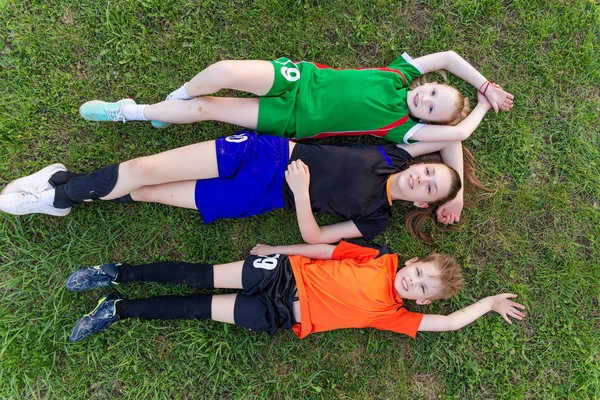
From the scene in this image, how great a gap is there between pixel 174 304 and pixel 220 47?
2478mm

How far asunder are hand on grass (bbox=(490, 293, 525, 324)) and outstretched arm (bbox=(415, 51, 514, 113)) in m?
1.85

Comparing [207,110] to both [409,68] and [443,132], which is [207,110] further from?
[443,132]

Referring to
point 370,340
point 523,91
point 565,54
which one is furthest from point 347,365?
point 565,54

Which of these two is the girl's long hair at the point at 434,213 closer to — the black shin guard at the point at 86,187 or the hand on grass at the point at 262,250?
the hand on grass at the point at 262,250

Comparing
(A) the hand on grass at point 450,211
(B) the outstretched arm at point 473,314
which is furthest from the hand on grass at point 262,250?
(A) the hand on grass at point 450,211

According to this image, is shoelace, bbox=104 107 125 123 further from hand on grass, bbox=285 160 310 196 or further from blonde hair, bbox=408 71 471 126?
blonde hair, bbox=408 71 471 126

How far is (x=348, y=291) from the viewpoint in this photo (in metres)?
3.26

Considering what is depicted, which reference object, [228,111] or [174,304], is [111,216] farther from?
[228,111]

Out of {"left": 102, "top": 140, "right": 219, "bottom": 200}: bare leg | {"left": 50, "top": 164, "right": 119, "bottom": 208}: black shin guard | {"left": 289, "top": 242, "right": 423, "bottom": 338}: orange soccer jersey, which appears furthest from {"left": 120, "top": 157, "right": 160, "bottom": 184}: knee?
{"left": 289, "top": 242, "right": 423, "bottom": 338}: orange soccer jersey

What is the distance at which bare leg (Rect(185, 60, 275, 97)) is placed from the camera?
311 cm

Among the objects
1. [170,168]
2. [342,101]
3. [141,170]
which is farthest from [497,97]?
[141,170]

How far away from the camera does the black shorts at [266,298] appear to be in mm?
3289

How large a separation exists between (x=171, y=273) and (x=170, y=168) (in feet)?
3.10

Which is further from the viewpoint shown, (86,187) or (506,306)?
(506,306)
